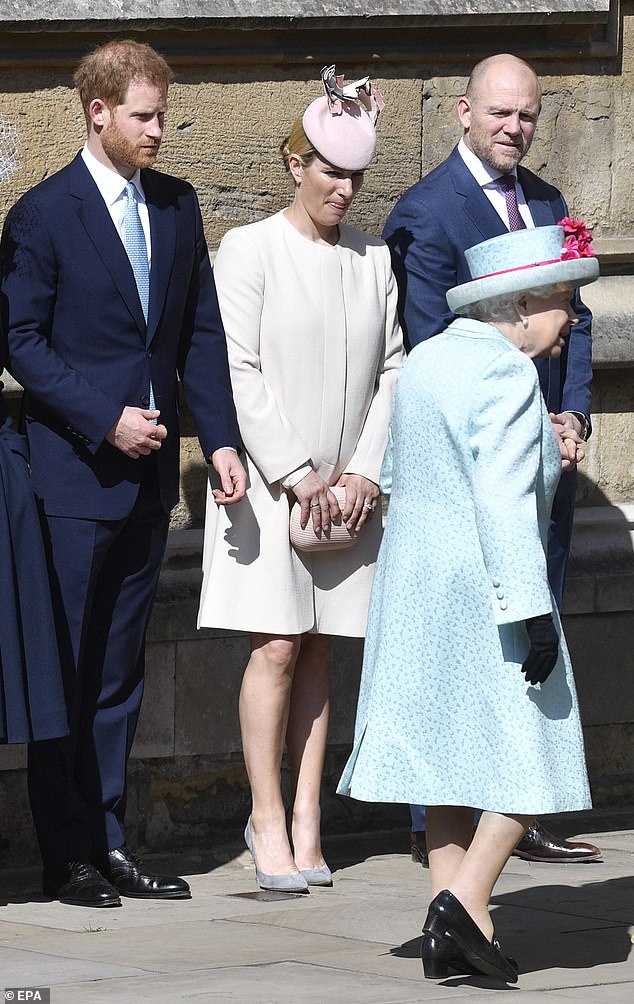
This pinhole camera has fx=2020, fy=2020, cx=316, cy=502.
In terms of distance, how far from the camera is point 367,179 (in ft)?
21.0

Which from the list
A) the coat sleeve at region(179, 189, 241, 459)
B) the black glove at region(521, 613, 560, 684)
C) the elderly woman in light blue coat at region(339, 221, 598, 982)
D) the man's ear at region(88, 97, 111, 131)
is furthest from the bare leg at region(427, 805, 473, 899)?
the man's ear at region(88, 97, 111, 131)

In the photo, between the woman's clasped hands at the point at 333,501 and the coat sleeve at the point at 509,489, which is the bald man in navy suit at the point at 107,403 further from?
the coat sleeve at the point at 509,489

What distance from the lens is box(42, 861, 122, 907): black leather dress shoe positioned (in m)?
5.13

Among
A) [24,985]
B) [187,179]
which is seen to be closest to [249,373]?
[187,179]

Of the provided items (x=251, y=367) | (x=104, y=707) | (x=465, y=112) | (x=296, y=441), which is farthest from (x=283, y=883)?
(x=465, y=112)

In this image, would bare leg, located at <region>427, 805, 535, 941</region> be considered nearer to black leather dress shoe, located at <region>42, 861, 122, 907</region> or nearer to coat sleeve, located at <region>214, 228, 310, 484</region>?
black leather dress shoe, located at <region>42, 861, 122, 907</region>

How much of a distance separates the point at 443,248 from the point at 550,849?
1.76 meters

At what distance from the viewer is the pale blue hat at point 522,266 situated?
428cm

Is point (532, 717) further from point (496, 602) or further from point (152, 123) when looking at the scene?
point (152, 123)

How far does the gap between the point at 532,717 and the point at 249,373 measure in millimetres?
1588

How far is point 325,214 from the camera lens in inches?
214

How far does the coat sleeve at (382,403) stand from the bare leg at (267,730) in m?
0.51

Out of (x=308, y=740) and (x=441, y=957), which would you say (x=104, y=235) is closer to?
(x=308, y=740)

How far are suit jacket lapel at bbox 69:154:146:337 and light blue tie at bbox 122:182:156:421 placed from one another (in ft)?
0.11
